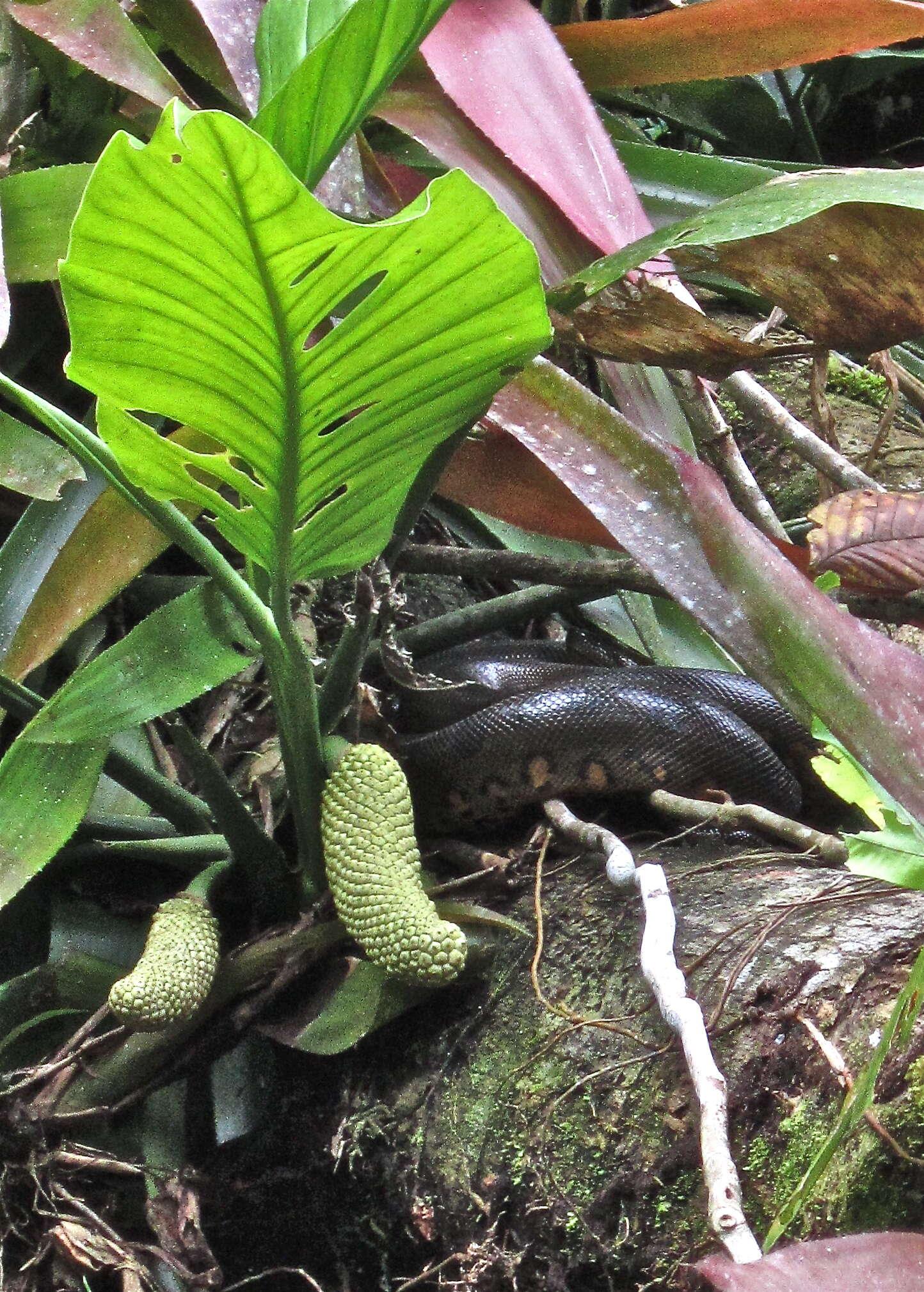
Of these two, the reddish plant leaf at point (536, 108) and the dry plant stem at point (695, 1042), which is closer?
the dry plant stem at point (695, 1042)

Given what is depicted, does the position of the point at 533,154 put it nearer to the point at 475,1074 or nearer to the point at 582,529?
the point at 582,529

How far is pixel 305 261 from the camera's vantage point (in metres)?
0.58

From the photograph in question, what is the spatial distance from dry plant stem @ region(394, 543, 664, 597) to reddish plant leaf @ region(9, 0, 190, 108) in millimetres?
559

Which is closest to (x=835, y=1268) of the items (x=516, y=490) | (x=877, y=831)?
(x=877, y=831)

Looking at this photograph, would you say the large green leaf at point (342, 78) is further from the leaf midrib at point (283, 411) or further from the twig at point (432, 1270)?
the twig at point (432, 1270)

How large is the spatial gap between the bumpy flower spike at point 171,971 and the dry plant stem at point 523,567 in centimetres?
45

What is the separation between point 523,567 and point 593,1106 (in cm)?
65

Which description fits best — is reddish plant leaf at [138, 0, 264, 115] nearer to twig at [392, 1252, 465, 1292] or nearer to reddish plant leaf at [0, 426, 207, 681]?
reddish plant leaf at [0, 426, 207, 681]

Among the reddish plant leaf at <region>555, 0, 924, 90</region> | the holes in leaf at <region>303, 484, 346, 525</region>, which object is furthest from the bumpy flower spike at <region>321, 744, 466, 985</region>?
the reddish plant leaf at <region>555, 0, 924, 90</region>

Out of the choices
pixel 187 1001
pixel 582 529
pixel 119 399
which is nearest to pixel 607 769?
pixel 582 529

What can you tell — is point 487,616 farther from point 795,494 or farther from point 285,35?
point 795,494

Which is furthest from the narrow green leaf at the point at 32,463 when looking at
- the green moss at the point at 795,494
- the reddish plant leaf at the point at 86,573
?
the green moss at the point at 795,494

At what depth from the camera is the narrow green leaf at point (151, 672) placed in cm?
92

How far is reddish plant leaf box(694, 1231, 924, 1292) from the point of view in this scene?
17.8 inches
